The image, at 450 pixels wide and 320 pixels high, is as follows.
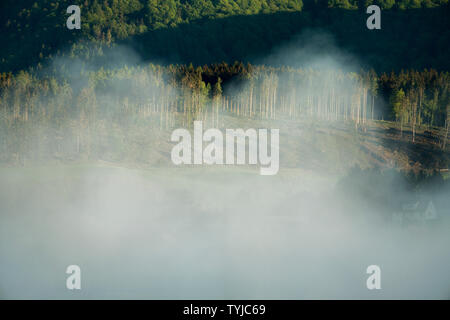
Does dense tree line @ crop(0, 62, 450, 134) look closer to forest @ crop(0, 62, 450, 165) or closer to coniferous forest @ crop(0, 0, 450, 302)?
forest @ crop(0, 62, 450, 165)

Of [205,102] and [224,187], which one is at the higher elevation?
[205,102]

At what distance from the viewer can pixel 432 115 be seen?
443ft

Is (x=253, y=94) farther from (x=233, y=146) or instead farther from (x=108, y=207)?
(x=108, y=207)

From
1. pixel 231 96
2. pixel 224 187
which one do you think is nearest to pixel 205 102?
pixel 231 96

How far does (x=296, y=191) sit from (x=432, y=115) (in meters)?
58.0

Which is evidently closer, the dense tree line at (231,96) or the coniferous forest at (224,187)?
the coniferous forest at (224,187)

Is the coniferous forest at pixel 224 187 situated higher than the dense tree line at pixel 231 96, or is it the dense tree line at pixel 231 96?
the dense tree line at pixel 231 96

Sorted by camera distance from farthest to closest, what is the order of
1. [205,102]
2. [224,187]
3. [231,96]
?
[231,96]
[205,102]
[224,187]

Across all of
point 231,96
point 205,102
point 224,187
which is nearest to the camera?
point 224,187

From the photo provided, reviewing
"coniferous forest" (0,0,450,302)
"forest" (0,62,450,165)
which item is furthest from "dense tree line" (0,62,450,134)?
"coniferous forest" (0,0,450,302)

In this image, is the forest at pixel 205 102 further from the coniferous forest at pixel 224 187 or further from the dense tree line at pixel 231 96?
the coniferous forest at pixel 224 187

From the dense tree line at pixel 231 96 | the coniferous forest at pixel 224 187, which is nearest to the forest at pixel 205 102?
the dense tree line at pixel 231 96

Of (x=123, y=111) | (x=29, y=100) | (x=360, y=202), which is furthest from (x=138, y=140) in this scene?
(x=360, y=202)

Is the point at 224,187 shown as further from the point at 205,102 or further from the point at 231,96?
the point at 231,96
